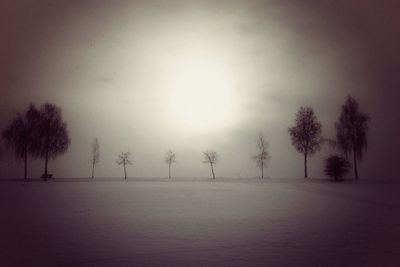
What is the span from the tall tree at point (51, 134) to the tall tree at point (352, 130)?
43.8 m

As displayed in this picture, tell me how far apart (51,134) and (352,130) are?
47.6 m

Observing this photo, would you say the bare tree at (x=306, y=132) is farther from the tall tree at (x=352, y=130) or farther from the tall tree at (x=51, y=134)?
the tall tree at (x=51, y=134)

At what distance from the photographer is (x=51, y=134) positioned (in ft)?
186

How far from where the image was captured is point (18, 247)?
10453 mm

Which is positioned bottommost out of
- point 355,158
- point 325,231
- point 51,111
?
point 325,231

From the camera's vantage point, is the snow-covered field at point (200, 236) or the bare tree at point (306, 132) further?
the bare tree at point (306, 132)

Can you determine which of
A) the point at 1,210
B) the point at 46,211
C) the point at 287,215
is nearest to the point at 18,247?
the point at 46,211

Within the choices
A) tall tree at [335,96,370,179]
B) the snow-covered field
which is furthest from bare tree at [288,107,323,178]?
the snow-covered field

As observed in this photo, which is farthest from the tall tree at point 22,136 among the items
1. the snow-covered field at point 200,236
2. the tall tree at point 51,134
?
the snow-covered field at point 200,236

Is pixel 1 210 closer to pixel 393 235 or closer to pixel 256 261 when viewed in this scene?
pixel 256 261

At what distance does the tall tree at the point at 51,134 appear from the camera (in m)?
56.0

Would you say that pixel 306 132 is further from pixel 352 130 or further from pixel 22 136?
pixel 22 136

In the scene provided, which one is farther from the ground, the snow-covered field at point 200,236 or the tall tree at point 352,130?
the tall tree at point 352,130

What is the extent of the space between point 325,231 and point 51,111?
181 feet
